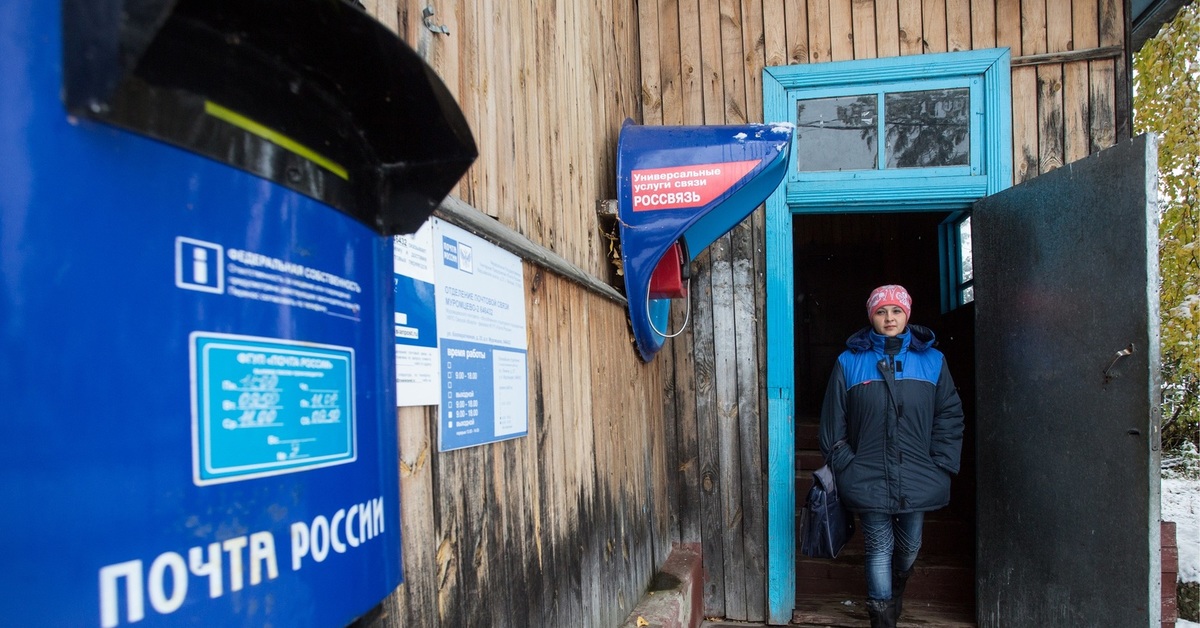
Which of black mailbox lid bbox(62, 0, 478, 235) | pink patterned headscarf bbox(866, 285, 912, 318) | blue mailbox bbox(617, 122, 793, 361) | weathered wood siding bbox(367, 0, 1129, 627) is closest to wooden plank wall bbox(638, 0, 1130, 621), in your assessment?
weathered wood siding bbox(367, 0, 1129, 627)

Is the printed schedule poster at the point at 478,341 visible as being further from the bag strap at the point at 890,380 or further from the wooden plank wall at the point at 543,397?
the bag strap at the point at 890,380

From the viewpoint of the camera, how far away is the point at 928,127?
404cm

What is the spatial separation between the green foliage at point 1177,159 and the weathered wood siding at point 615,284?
2.93m

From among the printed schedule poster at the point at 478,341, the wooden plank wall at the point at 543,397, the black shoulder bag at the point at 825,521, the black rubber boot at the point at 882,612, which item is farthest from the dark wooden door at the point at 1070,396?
the printed schedule poster at the point at 478,341

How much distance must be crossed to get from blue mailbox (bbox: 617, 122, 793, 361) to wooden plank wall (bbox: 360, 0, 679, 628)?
117 millimetres

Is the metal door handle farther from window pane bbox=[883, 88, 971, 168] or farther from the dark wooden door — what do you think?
window pane bbox=[883, 88, 971, 168]

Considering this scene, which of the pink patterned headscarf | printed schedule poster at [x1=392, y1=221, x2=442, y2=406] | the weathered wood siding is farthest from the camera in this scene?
the pink patterned headscarf

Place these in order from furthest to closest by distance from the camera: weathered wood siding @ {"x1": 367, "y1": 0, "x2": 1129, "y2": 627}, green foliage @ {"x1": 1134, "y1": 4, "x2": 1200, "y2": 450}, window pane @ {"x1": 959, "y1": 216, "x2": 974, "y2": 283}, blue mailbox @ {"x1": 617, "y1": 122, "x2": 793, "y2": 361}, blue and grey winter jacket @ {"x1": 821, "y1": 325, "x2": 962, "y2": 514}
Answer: green foliage @ {"x1": 1134, "y1": 4, "x2": 1200, "y2": 450}, window pane @ {"x1": 959, "y1": 216, "x2": 974, "y2": 283}, blue and grey winter jacket @ {"x1": 821, "y1": 325, "x2": 962, "y2": 514}, blue mailbox @ {"x1": 617, "y1": 122, "x2": 793, "y2": 361}, weathered wood siding @ {"x1": 367, "y1": 0, "x2": 1129, "y2": 627}

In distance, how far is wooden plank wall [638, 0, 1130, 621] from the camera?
397 centimetres

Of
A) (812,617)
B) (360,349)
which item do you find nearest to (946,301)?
(812,617)

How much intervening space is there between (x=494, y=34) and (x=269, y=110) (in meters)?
1.21

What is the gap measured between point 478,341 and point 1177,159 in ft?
22.4

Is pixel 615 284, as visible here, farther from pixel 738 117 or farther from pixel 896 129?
pixel 896 129

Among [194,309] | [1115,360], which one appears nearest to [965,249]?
[1115,360]
